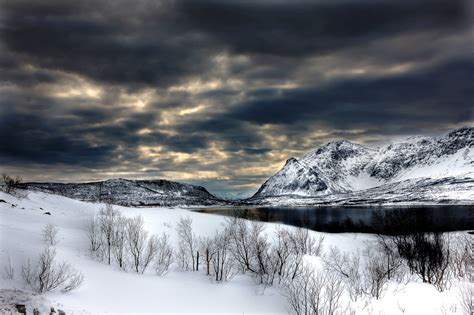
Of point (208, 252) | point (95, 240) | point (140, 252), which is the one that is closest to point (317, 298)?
point (208, 252)

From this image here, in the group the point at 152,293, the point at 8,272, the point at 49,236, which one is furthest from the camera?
the point at 49,236

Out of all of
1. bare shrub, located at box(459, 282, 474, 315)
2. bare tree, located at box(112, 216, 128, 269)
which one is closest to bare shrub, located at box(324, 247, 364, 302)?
bare shrub, located at box(459, 282, 474, 315)

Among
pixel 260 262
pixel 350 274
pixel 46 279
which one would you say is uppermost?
pixel 46 279

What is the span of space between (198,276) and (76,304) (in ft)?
80.2

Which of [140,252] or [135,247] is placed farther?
[140,252]

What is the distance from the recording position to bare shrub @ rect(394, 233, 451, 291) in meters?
49.0

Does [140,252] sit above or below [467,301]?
below

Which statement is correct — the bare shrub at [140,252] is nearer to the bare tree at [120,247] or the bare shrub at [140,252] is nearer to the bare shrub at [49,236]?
the bare tree at [120,247]

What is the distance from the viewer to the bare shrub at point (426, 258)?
161ft

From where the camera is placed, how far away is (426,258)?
188ft

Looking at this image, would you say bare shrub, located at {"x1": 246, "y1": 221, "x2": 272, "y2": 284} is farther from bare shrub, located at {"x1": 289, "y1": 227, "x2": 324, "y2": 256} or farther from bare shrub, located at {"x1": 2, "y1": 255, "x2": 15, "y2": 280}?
bare shrub, located at {"x1": 2, "y1": 255, "x2": 15, "y2": 280}

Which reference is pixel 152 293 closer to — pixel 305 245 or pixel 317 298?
pixel 317 298

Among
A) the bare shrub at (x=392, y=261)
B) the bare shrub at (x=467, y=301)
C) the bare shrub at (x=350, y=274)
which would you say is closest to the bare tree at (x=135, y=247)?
the bare shrub at (x=350, y=274)

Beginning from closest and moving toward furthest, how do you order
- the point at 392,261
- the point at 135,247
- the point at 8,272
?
→ the point at 8,272
the point at 392,261
the point at 135,247
